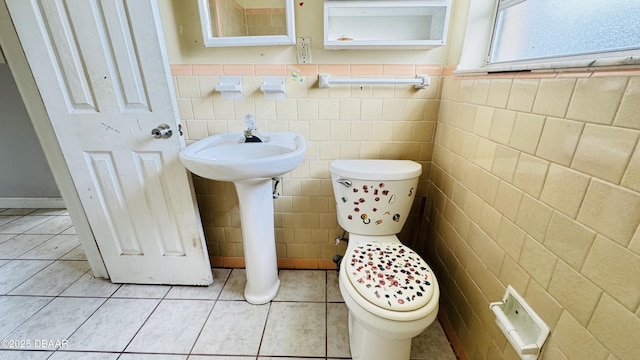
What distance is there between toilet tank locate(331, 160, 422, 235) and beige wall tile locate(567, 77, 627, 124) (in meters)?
0.62

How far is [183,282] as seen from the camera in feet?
4.89

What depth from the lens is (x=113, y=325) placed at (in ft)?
4.11

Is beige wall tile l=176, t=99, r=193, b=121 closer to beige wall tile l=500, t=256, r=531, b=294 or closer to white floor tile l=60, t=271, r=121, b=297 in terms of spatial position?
white floor tile l=60, t=271, r=121, b=297

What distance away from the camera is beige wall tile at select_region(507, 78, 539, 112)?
0.73 m

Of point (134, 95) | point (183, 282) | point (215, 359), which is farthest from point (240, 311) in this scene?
Result: point (134, 95)

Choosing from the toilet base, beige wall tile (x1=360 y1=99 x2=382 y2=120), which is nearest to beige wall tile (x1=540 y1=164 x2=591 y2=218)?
the toilet base

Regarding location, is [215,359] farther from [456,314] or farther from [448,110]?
[448,110]

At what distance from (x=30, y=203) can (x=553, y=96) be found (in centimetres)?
A: 382

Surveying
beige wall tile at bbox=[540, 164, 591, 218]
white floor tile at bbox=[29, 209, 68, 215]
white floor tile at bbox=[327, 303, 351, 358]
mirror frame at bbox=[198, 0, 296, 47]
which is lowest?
white floor tile at bbox=[327, 303, 351, 358]

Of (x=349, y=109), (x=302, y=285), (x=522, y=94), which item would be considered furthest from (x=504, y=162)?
(x=302, y=285)

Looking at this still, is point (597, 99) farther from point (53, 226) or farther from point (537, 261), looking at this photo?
point (53, 226)

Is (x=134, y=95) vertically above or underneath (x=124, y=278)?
above

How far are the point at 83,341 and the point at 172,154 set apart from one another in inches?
37.8

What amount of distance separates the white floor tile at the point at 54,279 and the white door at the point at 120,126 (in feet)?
1.06
